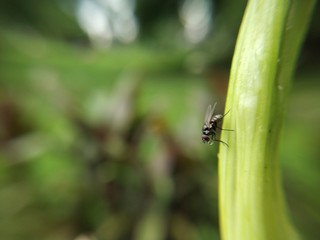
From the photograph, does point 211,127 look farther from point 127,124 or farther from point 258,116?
point 127,124

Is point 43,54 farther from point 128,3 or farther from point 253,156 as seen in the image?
point 253,156

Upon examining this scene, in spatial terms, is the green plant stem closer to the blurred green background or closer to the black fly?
the black fly

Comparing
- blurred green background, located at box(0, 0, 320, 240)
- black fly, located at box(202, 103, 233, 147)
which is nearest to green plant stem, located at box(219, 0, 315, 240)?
black fly, located at box(202, 103, 233, 147)

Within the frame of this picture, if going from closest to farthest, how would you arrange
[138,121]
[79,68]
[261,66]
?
[261,66], [138,121], [79,68]

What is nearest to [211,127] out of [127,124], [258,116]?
[258,116]

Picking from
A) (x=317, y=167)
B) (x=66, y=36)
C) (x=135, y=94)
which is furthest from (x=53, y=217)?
(x=66, y=36)
